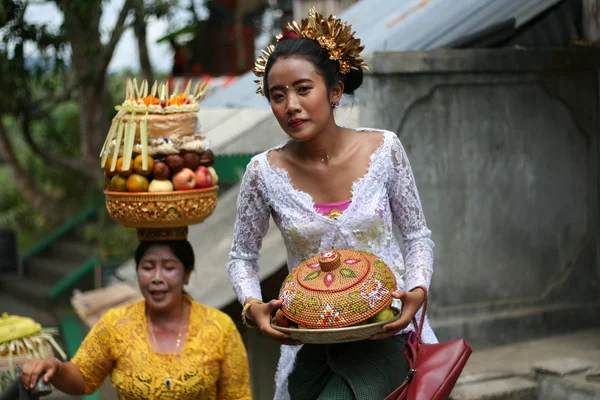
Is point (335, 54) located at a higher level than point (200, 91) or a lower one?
higher

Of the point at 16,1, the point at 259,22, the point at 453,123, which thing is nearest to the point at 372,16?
the point at 453,123

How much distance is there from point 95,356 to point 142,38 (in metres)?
8.19

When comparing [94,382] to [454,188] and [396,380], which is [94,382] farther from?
[454,188]

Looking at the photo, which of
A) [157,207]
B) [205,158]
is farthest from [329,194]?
[205,158]

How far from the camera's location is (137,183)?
4039 millimetres

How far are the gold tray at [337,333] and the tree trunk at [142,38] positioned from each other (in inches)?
313

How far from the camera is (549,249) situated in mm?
6027

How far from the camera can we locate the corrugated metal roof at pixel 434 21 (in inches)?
234

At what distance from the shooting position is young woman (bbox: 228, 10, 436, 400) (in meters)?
2.92

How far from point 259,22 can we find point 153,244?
10.8m

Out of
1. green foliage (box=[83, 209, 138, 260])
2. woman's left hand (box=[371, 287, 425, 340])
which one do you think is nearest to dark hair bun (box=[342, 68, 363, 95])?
woman's left hand (box=[371, 287, 425, 340])

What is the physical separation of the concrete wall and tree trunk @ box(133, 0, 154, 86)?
5361 millimetres

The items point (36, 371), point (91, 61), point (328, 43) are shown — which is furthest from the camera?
point (91, 61)

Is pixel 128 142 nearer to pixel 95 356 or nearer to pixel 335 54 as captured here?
pixel 95 356
